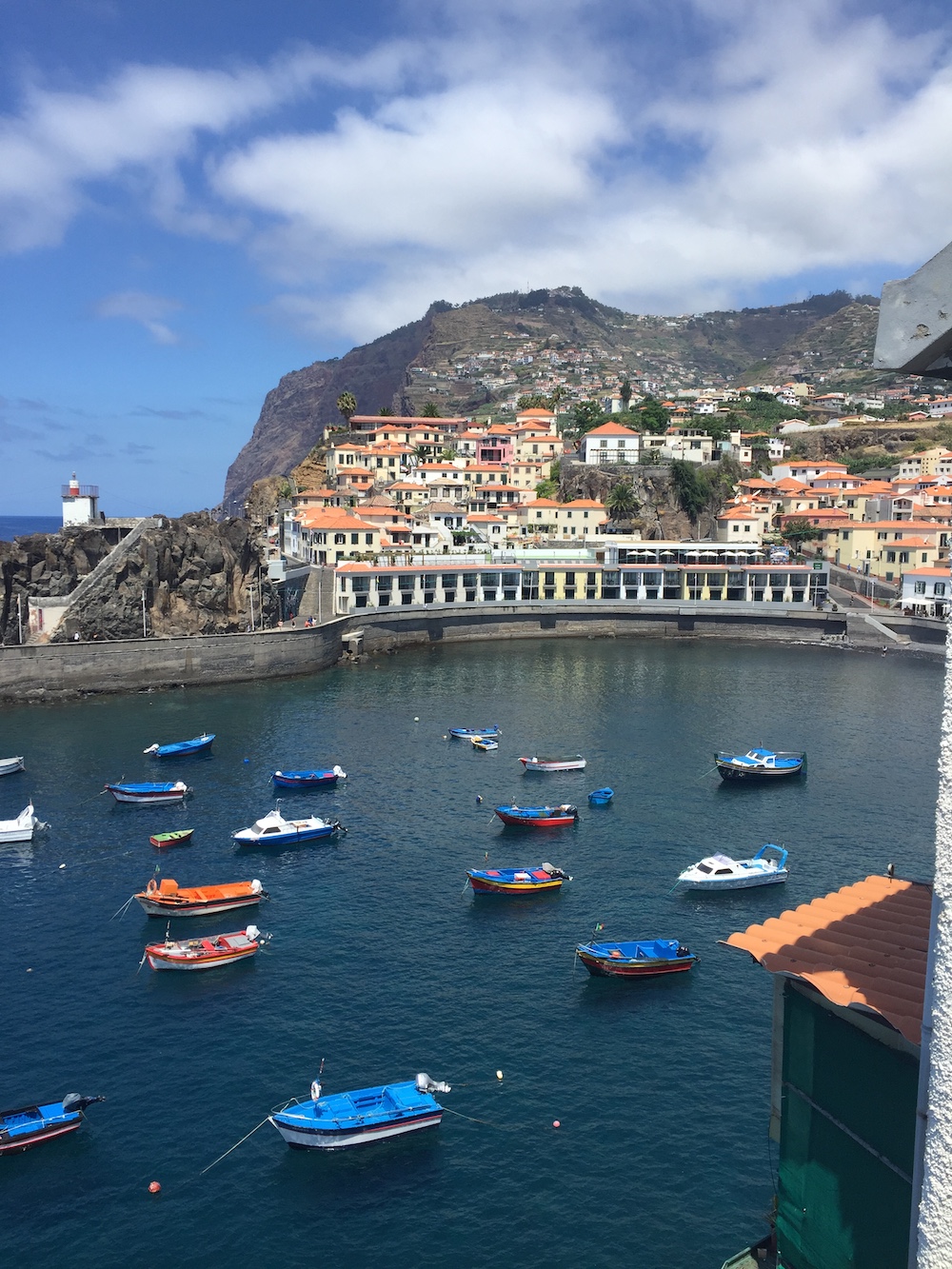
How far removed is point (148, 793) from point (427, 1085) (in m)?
27.6

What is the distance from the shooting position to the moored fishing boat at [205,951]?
31469 millimetres

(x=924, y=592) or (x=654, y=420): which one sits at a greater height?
(x=654, y=420)

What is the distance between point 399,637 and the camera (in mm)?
89875

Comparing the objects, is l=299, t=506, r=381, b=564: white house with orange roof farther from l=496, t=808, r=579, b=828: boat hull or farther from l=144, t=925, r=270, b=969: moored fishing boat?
l=144, t=925, r=270, b=969: moored fishing boat

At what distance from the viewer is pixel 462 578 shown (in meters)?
98.1

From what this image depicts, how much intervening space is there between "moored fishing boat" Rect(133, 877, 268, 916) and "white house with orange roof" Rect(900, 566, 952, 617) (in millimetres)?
75780

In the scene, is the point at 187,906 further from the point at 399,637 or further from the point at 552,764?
the point at 399,637

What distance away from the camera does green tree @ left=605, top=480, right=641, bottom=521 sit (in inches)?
4572

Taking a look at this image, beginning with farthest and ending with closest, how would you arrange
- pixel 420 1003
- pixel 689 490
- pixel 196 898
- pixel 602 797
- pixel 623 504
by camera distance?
pixel 689 490
pixel 623 504
pixel 602 797
pixel 196 898
pixel 420 1003

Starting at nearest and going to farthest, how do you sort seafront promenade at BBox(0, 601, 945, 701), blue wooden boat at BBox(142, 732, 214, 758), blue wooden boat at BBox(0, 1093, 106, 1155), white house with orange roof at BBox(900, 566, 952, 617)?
1. blue wooden boat at BBox(0, 1093, 106, 1155)
2. blue wooden boat at BBox(142, 732, 214, 758)
3. seafront promenade at BBox(0, 601, 945, 701)
4. white house with orange roof at BBox(900, 566, 952, 617)

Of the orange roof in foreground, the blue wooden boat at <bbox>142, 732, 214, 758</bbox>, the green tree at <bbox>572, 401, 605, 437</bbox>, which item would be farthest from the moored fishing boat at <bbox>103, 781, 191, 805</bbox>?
the green tree at <bbox>572, 401, 605, 437</bbox>

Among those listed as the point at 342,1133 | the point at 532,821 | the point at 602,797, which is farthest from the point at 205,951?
the point at 602,797

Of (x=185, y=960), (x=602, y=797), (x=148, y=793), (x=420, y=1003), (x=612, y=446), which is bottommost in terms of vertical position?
(x=420, y=1003)

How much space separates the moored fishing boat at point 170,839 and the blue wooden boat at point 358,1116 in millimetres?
19760
